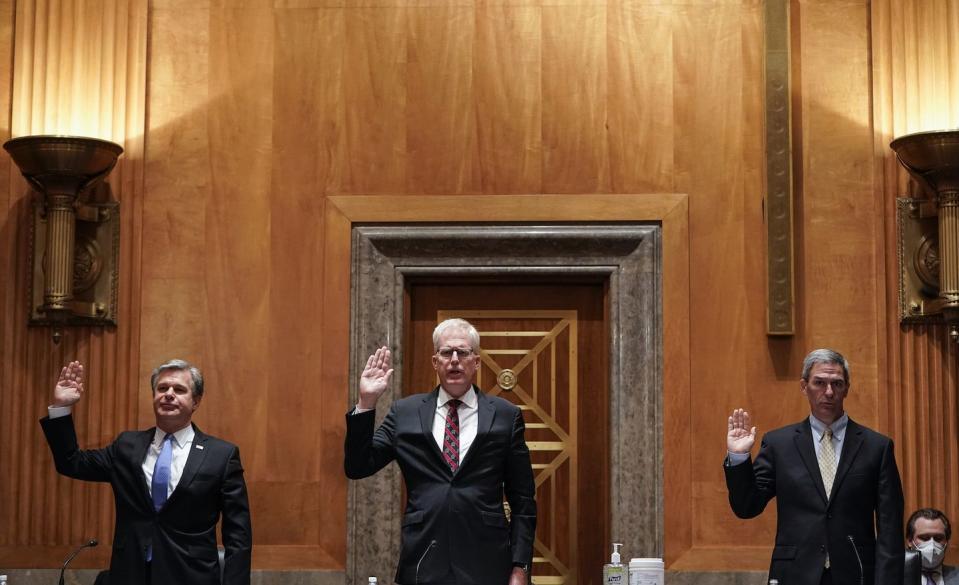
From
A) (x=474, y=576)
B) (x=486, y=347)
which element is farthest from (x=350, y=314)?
(x=474, y=576)

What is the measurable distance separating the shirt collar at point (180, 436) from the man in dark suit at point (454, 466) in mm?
656

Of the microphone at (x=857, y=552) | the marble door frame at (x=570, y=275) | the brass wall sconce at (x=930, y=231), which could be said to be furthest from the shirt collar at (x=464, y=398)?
the brass wall sconce at (x=930, y=231)

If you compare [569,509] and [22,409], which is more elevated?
[22,409]

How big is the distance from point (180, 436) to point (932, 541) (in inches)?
115

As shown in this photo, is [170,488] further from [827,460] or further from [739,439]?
[827,460]

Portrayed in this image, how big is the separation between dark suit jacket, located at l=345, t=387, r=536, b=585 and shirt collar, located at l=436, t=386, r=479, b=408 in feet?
0.07

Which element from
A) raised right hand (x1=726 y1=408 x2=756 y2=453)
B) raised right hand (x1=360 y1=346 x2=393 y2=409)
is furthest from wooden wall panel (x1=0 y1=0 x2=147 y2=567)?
raised right hand (x1=726 y1=408 x2=756 y2=453)

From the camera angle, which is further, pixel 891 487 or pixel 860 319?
pixel 860 319

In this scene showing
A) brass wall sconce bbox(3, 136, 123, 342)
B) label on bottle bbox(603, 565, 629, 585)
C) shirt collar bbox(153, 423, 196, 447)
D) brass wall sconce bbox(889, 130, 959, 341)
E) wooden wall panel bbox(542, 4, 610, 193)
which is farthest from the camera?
wooden wall panel bbox(542, 4, 610, 193)

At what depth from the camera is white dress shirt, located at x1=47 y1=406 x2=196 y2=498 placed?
4.95 metres

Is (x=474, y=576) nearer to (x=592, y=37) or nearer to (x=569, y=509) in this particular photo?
(x=569, y=509)

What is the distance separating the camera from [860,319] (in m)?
6.25

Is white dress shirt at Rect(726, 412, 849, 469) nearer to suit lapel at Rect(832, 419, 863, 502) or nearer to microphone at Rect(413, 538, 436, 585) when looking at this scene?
suit lapel at Rect(832, 419, 863, 502)

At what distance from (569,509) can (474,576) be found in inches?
75.1
